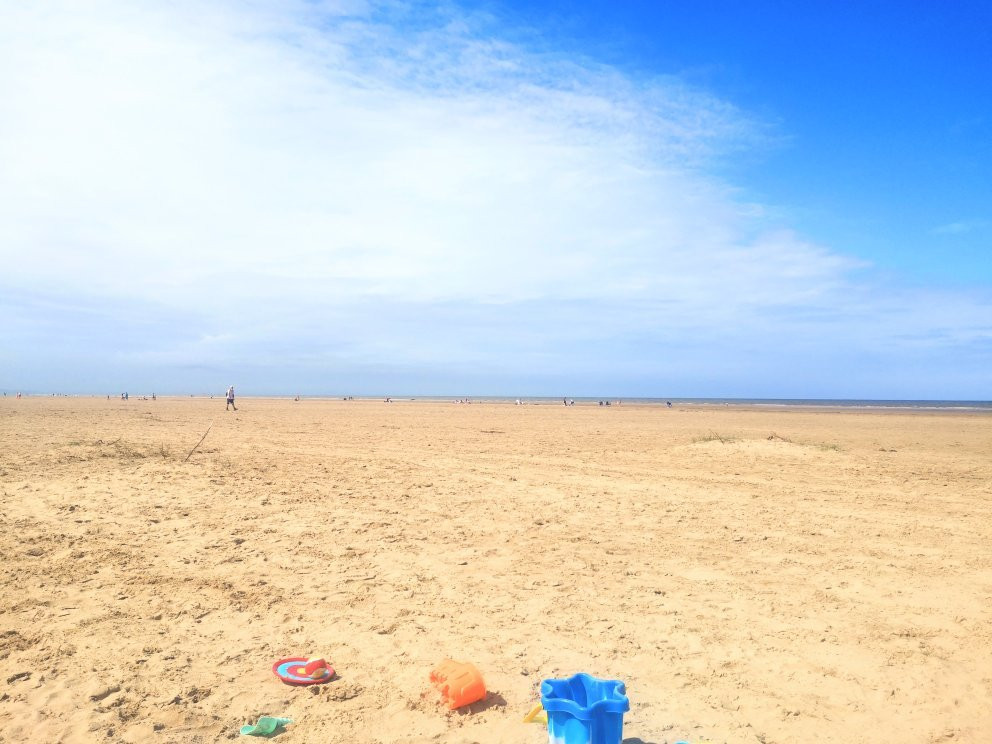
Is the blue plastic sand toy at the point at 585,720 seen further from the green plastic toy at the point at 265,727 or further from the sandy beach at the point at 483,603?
the green plastic toy at the point at 265,727

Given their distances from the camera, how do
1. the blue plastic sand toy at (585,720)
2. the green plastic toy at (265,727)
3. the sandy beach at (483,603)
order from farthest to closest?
the sandy beach at (483,603) < the green plastic toy at (265,727) < the blue plastic sand toy at (585,720)

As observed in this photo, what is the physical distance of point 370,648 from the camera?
5289mm

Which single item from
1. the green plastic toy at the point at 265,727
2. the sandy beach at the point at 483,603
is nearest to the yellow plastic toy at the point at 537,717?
the sandy beach at the point at 483,603

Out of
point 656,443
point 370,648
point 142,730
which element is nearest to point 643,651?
point 370,648

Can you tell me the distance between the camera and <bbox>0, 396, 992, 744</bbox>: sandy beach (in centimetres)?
434

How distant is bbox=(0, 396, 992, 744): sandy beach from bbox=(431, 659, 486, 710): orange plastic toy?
0.09 m

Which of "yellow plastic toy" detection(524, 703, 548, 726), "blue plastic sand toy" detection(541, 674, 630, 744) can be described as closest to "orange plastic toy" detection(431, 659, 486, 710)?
"yellow plastic toy" detection(524, 703, 548, 726)

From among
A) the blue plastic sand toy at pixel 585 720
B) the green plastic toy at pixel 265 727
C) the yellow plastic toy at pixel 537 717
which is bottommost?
the green plastic toy at pixel 265 727

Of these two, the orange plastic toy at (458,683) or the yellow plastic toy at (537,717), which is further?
the orange plastic toy at (458,683)

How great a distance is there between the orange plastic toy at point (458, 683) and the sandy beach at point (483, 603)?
92 mm

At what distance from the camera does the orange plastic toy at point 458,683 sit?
14.4ft

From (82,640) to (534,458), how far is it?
1283 cm

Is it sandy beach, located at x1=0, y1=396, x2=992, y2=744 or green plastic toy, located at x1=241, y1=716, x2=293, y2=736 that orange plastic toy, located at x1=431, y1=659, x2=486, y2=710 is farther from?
green plastic toy, located at x1=241, y1=716, x2=293, y2=736

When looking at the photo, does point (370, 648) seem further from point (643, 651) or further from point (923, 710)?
point (923, 710)
